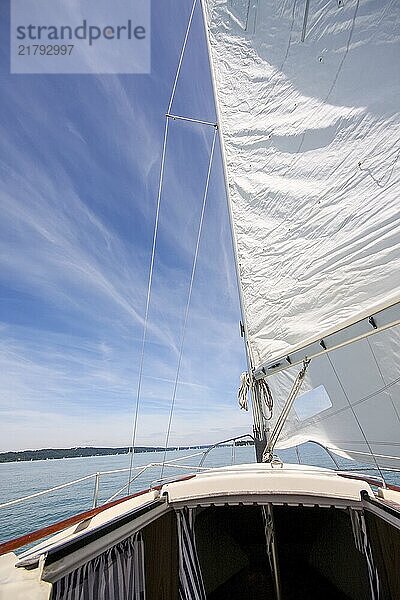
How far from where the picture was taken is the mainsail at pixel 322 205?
2.49 meters

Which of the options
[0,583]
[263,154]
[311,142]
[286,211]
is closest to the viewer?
[0,583]

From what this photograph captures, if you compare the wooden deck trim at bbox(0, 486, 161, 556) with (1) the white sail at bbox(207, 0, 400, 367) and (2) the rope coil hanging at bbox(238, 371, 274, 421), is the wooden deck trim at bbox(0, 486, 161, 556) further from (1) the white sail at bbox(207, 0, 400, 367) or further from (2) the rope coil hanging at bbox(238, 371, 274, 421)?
(2) the rope coil hanging at bbox(238, 371, 274, 421)

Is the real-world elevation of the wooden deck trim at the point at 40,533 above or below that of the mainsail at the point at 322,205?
below

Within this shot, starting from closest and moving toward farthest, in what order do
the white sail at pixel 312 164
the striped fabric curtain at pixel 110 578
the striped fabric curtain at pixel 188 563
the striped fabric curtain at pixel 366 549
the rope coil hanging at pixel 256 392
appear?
the striped fabric curtain at pixel 110 578
the white sail at pixel 312 164
the striped fabric curtain at pixel 366 549
the striped fabric curtain at pixel 188 563
the rope coil hanging at pixel 256 392

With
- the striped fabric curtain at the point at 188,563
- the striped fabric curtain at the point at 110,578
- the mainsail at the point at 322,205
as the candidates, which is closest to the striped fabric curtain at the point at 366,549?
the mainsail at the point at 322,205

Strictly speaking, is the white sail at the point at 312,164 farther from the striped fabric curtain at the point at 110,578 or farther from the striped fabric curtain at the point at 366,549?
the striped fabric curtain at the point at 110,578

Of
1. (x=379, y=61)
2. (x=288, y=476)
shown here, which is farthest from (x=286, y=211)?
(x=288, y=476)

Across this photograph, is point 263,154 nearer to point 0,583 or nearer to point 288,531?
point 0,583

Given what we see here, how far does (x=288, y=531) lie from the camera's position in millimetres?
4168

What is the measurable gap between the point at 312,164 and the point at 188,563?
3807 millimetres

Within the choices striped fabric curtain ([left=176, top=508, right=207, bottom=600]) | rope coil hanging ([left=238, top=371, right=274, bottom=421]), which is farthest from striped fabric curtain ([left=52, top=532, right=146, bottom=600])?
rope coil hanging ([left=238, top=371, right=274, bottom=421])

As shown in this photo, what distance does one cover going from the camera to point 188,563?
3072mm

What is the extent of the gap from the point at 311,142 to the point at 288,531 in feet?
14.4

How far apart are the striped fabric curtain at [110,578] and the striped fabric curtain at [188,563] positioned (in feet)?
1.85
